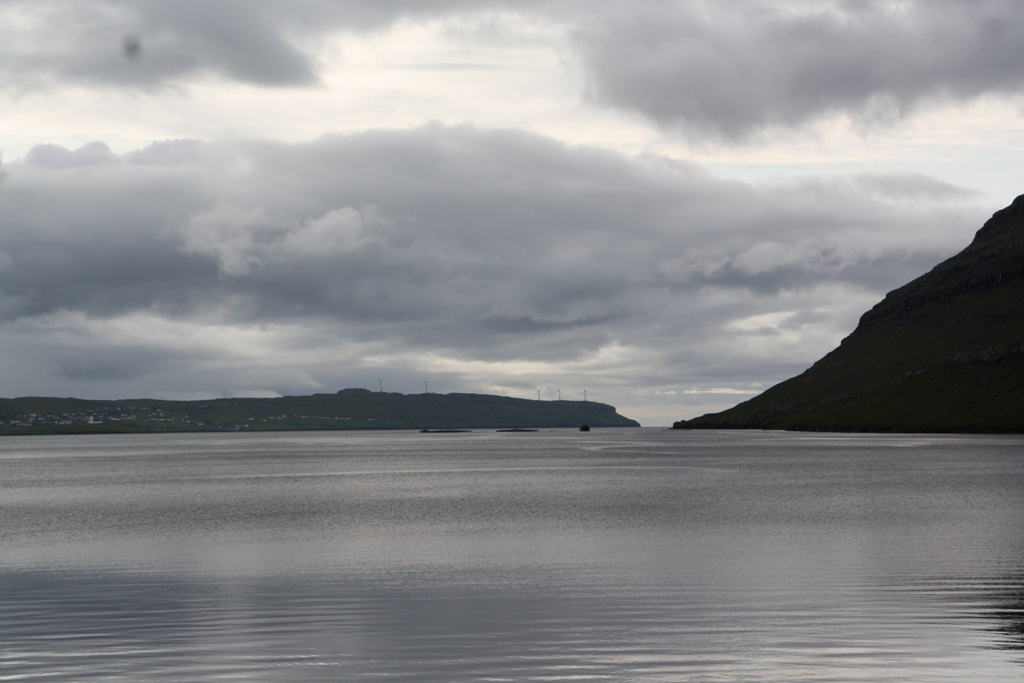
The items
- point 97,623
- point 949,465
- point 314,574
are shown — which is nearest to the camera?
point 97,623

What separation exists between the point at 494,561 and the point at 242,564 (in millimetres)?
12547

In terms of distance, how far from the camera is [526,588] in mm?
39062

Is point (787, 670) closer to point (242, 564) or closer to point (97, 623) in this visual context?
point (97, 623)

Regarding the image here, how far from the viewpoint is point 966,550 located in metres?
47.6

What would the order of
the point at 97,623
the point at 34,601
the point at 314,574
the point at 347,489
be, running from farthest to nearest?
the point at 347,489 → the point at 314,574 → the point at 34,601 → the point at 97,623

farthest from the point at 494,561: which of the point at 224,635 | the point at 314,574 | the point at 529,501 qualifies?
the point at 529,501

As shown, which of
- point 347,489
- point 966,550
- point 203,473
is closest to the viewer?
point 966,550

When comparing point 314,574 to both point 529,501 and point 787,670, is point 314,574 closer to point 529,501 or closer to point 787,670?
point 787,670

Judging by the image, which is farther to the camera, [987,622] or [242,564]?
[242,564]

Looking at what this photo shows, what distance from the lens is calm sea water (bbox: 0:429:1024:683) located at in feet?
85.4

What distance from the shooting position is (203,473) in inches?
5851

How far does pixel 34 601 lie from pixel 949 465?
115m

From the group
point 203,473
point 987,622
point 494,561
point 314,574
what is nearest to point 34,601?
point 314,574

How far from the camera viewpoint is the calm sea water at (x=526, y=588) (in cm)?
2603
